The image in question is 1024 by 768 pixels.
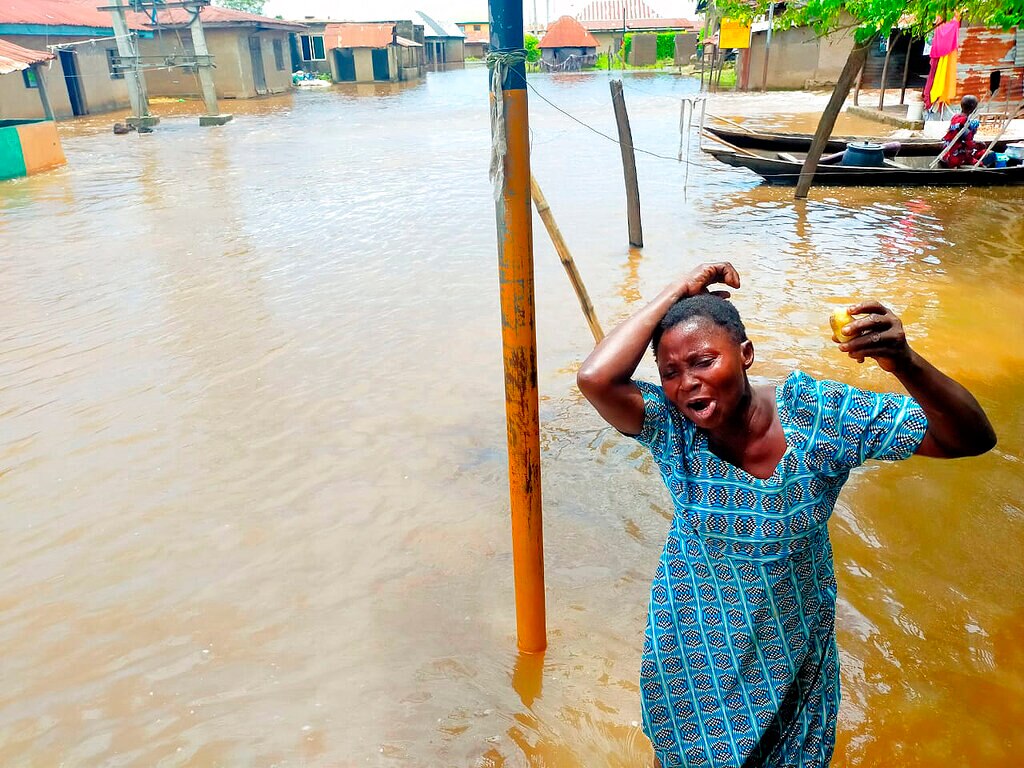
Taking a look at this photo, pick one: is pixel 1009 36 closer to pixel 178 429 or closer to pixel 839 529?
pixel 839 529

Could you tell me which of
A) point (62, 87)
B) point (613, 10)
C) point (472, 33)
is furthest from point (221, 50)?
point (472, 33)

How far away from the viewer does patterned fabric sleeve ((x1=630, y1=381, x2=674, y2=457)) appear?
163 centimetres

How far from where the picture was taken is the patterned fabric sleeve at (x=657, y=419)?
1.63 meters

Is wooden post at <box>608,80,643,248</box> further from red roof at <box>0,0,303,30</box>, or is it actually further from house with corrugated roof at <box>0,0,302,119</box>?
red roof at <box>0,0,303,30</box>

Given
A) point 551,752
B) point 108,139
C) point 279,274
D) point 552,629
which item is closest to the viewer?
point 551,752

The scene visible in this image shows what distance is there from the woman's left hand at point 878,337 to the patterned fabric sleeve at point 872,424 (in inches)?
4.7

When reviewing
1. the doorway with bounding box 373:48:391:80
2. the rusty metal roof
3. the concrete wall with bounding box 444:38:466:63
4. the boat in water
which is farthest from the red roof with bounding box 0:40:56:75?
the concrete wall with bounding box 444:38:466:63

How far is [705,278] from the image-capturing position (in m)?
1.67

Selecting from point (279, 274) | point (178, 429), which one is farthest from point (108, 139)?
point (178, 429)

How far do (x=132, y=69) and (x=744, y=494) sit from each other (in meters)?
24.6

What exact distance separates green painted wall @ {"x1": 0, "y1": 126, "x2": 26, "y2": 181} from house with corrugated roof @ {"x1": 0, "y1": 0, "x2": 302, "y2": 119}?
7218 mm

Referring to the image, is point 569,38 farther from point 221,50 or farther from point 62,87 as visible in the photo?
point 62,87

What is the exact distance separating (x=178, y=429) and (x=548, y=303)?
3.55m

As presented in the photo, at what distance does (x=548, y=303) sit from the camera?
24.3 ft
